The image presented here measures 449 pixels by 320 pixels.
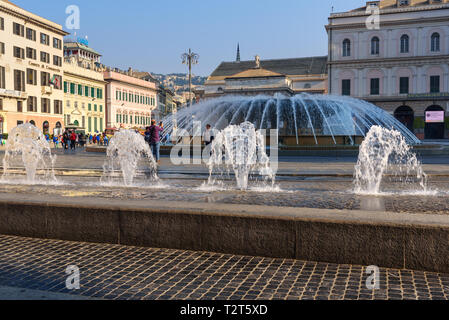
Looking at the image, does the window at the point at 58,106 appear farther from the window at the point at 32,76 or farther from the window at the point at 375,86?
the window at the point at 375,86

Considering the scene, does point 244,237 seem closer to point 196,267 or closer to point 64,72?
point 196,267

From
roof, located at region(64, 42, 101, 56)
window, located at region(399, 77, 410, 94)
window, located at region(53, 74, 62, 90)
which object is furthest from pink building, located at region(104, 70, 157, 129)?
window, located at region(399, 77, 410, 94)

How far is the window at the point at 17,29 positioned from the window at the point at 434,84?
146ft

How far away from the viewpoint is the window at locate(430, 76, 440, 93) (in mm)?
46375

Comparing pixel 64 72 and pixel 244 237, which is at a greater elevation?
pixel 64 72

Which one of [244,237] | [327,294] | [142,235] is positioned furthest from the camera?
[142,235]

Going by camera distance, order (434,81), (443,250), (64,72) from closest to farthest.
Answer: (443,250), (434,81), (64,72)

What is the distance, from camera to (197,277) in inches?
156

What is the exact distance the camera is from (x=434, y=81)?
153ft

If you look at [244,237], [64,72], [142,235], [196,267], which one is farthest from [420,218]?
[64,72]

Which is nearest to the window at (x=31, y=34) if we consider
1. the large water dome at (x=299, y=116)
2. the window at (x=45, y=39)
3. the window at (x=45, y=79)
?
the window at (x=45, y=39)

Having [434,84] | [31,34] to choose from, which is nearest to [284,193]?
[434,84]

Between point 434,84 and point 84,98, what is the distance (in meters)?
45.8
